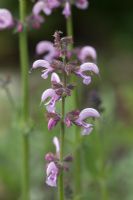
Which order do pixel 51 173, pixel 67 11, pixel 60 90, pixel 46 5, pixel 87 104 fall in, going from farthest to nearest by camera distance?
pixel 87 104 < pixel 46 5 < pixel 67 11 < pixel 51 173 < pixel 60 90

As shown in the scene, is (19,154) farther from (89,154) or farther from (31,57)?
(31,57)

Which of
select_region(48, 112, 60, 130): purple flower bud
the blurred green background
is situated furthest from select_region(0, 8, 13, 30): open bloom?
select_region(48, 112, 60, 130): purple flower bud

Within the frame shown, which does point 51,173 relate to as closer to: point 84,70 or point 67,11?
point 84,70

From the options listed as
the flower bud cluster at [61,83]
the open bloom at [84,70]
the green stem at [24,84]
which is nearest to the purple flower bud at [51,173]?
the flower bud cluster at [61,83]

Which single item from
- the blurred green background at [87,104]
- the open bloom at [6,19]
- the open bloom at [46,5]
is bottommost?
the blurred green background at [87,104]

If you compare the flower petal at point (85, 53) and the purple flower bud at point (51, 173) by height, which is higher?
the flower petal at point (85, 53)

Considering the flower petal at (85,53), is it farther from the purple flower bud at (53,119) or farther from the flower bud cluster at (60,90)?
the purple flower bud at (53,119)

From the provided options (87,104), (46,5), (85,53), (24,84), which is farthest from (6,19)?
(87,104)

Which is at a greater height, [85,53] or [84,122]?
[85,53]

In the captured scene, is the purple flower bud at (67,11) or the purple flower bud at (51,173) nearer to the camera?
the purple flower bud at (51,173)
